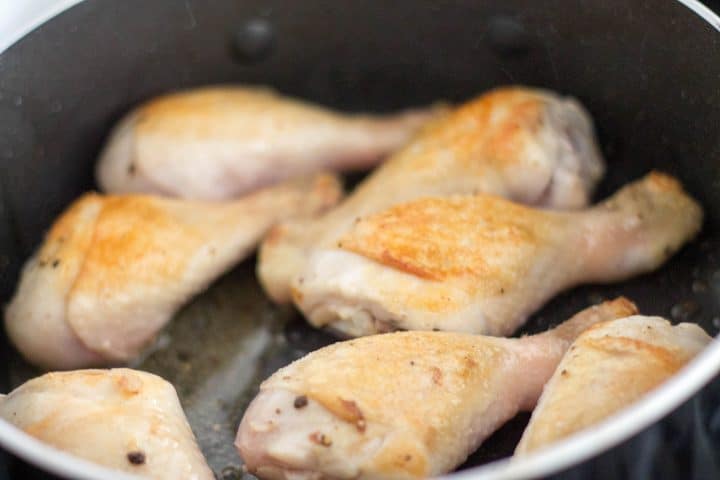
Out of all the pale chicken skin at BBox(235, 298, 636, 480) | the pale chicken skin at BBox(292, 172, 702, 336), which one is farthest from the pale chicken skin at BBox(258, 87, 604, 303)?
the pale chicken skin at BBox(235, 298, 636, 480)

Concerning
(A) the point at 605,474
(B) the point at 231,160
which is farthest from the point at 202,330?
(A) the point at 605,474

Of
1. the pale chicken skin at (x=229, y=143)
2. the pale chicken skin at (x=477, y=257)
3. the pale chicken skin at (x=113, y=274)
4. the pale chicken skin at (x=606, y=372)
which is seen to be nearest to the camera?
the pale chicken skin at (x=606, y=372)

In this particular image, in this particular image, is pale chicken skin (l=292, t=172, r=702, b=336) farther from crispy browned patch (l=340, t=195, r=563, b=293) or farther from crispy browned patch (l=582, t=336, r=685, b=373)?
crispy browned patch (l=582, t=336, r=685, b=373)

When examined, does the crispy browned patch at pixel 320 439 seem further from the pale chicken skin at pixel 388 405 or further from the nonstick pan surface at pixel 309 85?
the nonstick pan surface at pixel 309 85

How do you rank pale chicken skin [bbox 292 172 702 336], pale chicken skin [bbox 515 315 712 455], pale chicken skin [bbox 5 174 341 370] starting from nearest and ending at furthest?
pale chicken skin [bbox 515 315 712 455] < pale chicken skin [bbox 292 172 702 336] < pale chicken skin [bbox 5 174 341 370]

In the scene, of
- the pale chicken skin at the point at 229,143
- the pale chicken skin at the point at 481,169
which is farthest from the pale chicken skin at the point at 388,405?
the pale chicken skin at the point at 229,143

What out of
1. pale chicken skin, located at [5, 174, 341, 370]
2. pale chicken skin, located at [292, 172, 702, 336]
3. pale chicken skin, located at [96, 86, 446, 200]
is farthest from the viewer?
pale chicken skin, located at [96, 86, 446, 200]
